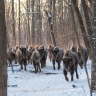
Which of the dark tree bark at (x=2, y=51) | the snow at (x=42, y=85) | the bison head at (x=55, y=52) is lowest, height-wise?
the snow at (x=42, y=85)

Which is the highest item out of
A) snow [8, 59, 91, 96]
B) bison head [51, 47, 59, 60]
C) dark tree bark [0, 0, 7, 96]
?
dark tree bark [0, 0, 7, 96]

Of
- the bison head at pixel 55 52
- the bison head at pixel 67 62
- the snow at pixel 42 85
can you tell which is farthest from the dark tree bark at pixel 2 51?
the bison head at pixel 55 52

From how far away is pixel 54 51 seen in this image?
19719 millimetres

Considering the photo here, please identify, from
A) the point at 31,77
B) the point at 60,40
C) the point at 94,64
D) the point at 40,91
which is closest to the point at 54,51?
the point at 31,77

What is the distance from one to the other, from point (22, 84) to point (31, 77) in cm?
224

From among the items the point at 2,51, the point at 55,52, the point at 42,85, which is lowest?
the point at 42,85

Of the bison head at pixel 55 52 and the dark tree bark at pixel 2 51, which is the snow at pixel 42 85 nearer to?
the bison head at pixel 55 52

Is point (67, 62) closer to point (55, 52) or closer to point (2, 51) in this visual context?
point (55, 52)

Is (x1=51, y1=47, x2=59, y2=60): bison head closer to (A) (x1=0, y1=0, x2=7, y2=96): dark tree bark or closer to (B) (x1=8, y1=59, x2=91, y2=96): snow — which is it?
(B) (x1=8, y1=59, x2=91, y2=96): snow

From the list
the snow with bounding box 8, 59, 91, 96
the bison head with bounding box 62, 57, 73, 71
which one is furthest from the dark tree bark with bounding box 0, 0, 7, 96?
the bison head with bounding box 62, 57, 73, 71

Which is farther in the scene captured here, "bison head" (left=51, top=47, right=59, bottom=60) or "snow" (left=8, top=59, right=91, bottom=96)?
"bison head" (left=51, top=47, right=59, bottom=60)

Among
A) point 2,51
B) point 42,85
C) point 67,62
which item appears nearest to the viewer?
point 2,51

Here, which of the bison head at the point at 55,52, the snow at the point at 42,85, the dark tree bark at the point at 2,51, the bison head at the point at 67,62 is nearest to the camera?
the dark tree bark at the point at 2,51

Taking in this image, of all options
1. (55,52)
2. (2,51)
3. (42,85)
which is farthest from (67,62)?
(2,51)
